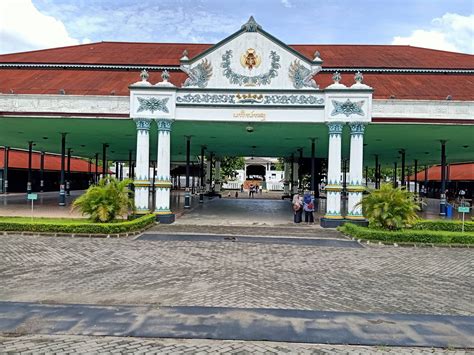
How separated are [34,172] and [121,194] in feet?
86.6

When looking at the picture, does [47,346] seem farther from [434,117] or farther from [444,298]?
[434,117]

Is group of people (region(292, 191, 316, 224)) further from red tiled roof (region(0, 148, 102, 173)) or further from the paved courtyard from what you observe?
red tiled roof (region(0, 148, 102, 173))

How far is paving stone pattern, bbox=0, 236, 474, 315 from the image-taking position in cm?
633

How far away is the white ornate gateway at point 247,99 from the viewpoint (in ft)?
49.4

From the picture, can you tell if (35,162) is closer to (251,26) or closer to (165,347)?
(251,26)

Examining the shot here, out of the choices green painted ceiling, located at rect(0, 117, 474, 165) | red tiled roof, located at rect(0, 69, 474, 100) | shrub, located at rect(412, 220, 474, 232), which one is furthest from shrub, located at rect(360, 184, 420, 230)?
red tiled roof, located at rect(0, 69, 474, 100)

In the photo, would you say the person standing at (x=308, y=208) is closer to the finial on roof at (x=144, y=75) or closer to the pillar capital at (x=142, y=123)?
the pillar capital at (x=142, y=123)

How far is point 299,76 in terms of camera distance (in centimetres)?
1518

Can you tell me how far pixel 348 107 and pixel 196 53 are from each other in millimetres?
9915

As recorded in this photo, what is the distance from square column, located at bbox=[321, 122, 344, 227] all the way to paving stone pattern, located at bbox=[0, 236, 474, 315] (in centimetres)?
377

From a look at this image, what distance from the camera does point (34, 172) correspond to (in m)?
35.2

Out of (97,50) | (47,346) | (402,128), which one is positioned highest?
(97,50)

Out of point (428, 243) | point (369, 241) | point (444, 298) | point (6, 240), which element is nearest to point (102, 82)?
point (6, 240)

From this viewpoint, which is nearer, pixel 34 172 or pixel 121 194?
pixel 121 194
